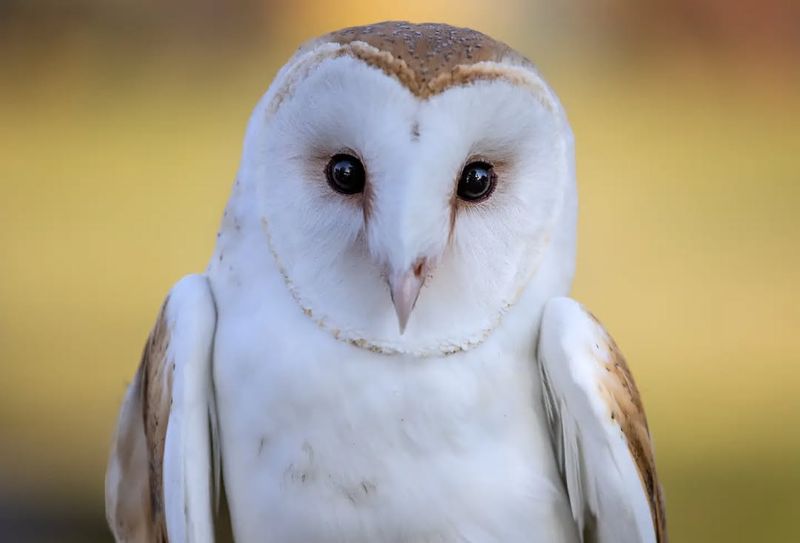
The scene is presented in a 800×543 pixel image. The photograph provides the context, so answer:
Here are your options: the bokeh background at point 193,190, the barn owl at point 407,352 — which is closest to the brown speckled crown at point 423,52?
the barn owl at point 407,352

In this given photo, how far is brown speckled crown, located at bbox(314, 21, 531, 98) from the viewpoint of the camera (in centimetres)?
80

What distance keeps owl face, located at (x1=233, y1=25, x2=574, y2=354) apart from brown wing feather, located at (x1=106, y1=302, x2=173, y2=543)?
183 millimetres

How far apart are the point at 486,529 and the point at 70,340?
127cm

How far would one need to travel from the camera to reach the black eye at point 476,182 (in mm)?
842

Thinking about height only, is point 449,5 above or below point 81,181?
above

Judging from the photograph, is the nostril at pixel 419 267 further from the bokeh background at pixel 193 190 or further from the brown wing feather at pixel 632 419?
the bokeh background at pixel 193 190

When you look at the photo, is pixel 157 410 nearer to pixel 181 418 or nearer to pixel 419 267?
pixel 181 418

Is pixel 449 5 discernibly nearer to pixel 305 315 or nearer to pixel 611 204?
pixel 611 204

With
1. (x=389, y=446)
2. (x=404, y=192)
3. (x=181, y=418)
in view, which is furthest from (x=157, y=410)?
(x=404, y=192)

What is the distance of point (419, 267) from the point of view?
0.80 m

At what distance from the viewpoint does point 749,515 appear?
1.94 m

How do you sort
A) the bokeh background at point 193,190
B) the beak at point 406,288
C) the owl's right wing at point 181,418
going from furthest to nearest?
the bokeh background at point 193,190, the owl's right wing at point 181,418, the beak at point 406,288

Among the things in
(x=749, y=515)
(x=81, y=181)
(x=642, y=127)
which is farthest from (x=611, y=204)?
(x=81, y=181)

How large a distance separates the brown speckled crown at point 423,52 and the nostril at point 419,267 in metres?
0.13
